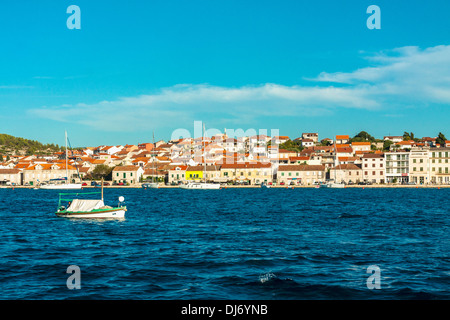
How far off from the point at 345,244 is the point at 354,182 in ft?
309

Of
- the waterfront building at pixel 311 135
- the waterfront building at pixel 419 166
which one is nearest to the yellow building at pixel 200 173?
the waterfront building at pixel 419 166

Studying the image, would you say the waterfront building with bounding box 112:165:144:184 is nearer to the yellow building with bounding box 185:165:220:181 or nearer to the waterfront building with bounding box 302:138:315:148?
the yellow building with bounding box 185:165:220:181

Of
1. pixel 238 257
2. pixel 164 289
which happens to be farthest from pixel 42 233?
pixel 164 289

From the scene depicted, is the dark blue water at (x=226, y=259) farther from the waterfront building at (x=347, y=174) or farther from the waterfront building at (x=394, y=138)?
the waterfront building at (x=394, y=138)

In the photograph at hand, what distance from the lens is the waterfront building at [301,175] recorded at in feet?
359

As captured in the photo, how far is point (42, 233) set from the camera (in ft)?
82.2

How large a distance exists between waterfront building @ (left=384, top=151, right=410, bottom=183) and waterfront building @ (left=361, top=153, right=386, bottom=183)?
60.0 inches

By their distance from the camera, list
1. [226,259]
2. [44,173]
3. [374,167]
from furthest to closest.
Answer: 1. [44,173]
2. [374,167]
3. [226,259]

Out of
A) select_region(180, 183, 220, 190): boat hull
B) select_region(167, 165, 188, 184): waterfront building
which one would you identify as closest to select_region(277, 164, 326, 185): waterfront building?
select_region(180, 183, 220, 190): boat hull

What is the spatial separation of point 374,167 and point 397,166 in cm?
604

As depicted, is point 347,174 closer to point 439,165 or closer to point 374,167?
point 374,167

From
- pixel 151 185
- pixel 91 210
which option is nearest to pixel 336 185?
pixel 151 185

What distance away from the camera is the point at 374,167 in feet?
357
